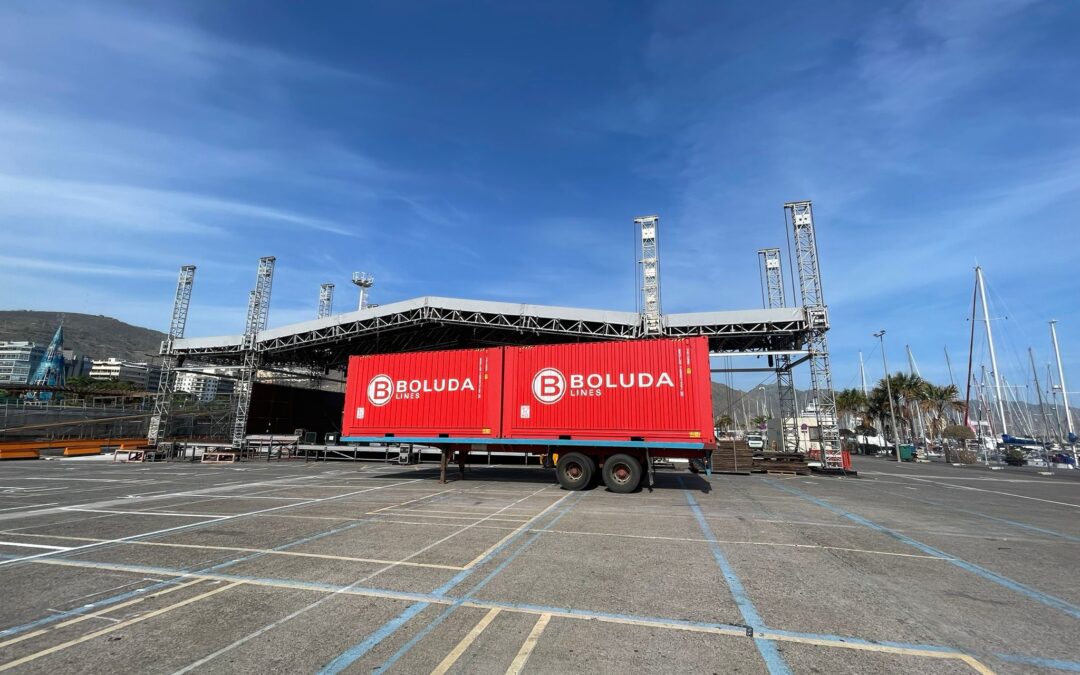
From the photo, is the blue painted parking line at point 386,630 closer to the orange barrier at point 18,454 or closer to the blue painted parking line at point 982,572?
the blue painted parking line at point 982,572

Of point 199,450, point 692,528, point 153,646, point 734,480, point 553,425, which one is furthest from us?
point 199,450

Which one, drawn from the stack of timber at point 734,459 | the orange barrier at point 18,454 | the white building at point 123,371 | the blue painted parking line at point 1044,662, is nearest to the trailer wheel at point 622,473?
the stack of timber at point 734,459

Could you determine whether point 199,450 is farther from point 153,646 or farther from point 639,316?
point 153,646

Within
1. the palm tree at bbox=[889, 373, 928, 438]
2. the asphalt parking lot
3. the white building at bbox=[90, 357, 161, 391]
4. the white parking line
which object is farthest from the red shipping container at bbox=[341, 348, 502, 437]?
the white building at bbox=[90, 357, 161, 391]

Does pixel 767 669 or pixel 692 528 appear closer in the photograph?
pixel 767 669

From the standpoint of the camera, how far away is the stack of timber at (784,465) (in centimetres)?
2014

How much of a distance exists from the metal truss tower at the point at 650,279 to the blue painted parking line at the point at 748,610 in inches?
747

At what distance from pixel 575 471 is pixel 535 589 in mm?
8574

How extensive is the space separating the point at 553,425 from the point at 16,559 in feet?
35.4

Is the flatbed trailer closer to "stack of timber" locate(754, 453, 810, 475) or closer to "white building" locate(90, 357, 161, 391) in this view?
"stack of timber" locate(754, 453, 810, 475)

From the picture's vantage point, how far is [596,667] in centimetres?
348

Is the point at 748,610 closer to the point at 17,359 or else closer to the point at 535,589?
the point at 535,589

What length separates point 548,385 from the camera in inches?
555

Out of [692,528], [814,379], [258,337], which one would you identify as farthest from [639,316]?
[258,337]
